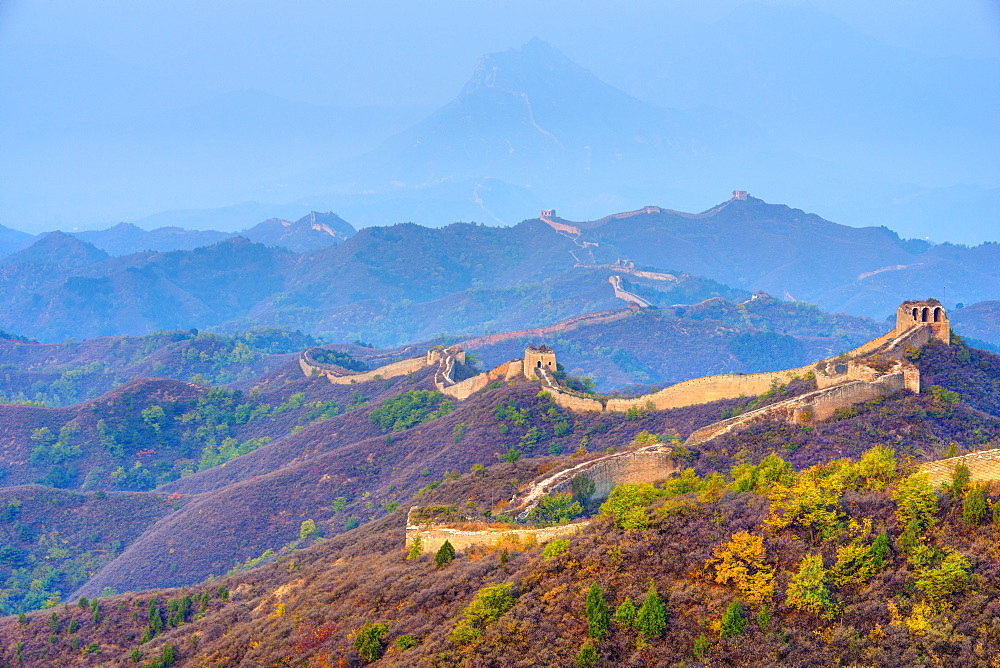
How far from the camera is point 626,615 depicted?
78.1 ft

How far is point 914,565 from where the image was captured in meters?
23.0

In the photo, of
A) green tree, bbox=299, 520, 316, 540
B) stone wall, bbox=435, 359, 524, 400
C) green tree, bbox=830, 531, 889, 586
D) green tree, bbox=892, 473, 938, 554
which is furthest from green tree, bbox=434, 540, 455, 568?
stone wall, bbox=435, 359, 524, 400

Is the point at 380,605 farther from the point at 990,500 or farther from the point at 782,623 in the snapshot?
the point at 990,500

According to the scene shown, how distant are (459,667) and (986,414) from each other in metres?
32.8

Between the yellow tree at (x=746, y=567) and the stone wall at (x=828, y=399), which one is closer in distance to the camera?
the yellow tree at (x=746, y=567)

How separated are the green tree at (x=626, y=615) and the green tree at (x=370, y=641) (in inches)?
287

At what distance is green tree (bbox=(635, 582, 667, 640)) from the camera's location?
→ 23.2 metres

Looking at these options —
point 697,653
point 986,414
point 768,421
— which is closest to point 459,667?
point 697,653

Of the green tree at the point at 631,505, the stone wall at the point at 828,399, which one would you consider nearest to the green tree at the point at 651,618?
the green tree at the point at 631,505

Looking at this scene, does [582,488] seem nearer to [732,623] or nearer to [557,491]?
[557,491]

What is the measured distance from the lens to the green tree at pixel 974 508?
78.1 ft

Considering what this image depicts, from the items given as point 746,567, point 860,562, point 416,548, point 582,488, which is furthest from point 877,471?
point 416,548

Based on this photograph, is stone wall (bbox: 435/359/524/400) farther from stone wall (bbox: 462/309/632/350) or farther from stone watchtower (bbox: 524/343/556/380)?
stone wall (bbox: 462/309/632/350)

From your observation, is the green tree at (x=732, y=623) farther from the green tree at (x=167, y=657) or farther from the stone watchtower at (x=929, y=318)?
the stone watchtower at (x=929, y=318)
